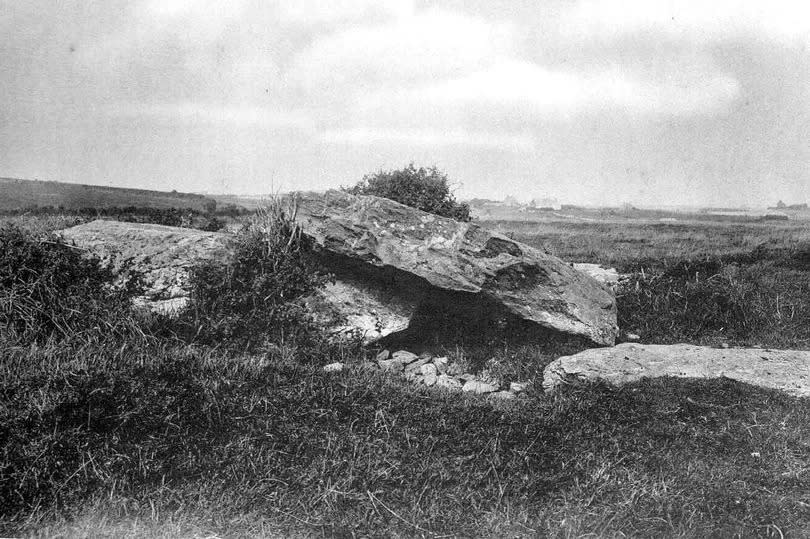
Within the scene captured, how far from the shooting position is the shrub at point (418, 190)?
34.2 feet

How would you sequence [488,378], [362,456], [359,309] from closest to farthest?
[362,456] → [488,378] → [359,309]

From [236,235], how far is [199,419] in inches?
154

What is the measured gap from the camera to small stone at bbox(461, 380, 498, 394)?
618cm

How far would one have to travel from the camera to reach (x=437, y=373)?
6.82 meters

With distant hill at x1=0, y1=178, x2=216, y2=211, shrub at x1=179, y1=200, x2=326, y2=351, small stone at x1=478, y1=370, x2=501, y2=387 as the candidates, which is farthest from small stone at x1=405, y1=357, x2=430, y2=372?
distant hill at x1=0, y1=178, x2=216, y2=211

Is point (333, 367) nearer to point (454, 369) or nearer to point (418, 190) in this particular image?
point (454, 369)

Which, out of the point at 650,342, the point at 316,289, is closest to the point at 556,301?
the point at 650,342

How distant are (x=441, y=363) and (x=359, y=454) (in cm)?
291

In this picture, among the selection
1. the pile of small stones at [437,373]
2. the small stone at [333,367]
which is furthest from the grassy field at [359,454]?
the pile of small stones at [437,373]

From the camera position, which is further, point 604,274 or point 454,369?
point 604,274

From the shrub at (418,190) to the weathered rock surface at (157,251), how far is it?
3398 mm

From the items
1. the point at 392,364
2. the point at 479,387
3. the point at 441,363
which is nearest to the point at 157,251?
the point at 392,364

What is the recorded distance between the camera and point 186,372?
499cm

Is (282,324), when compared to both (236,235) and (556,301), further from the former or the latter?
(556,301)
